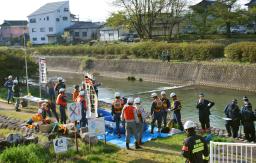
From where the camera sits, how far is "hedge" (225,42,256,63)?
2986 centimetres

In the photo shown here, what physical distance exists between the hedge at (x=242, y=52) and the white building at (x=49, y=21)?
48792 mm

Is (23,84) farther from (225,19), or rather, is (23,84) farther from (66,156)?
(225,19)

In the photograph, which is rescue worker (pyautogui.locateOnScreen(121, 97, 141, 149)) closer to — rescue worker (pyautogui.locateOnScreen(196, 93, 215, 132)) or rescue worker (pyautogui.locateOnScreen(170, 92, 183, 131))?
rescue worker (pyautogui.locateOnScreen(170, 92, 183, 131))

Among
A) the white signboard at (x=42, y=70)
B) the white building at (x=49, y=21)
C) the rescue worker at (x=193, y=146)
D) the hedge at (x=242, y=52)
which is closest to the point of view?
the rescue worker at (x=193, y=146)

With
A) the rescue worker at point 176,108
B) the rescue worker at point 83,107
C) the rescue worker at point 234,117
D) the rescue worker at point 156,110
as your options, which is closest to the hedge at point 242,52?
the rescue worker at point 176,108

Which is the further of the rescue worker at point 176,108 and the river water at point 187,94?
the river water at point 187,94

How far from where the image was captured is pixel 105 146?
39.8 feet

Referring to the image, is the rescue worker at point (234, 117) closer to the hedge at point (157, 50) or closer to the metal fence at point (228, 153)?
the metal fence at point (228, 153)

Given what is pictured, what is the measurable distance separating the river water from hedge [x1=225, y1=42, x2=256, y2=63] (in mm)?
3611

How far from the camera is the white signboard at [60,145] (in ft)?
34.7

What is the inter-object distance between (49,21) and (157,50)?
41.9 meters

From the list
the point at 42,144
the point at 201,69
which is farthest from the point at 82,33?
the point at 42,144

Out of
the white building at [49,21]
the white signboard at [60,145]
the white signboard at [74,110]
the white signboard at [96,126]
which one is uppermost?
the white building at [49,21]

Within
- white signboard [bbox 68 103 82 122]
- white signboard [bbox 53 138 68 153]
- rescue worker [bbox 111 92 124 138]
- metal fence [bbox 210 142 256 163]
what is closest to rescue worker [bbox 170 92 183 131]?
rescue worker [bbox 111 92 124 138]
